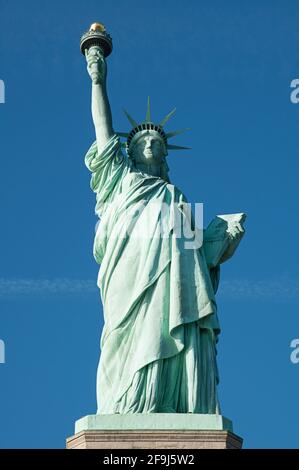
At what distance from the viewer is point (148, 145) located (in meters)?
22.3

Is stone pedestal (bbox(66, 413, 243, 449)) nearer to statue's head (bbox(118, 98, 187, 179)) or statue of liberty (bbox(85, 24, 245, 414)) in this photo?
statue of liberty (bbox(85, 24, 245, 414))

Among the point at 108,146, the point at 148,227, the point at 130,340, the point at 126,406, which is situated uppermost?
the point at 108,146

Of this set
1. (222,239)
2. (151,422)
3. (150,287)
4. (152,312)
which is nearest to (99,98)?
(222,239)

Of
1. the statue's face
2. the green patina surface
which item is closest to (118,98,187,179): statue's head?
the statue's face

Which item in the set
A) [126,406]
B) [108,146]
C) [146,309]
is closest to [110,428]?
[126,406]

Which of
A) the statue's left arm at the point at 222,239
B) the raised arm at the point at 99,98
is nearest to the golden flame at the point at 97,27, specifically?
the raised arm at the point at 99,98

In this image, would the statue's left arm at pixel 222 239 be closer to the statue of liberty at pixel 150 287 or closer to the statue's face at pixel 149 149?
the statue of liberty at pixel 150 287

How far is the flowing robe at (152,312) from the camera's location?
64.4 ft

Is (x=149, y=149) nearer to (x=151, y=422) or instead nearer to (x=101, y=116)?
(x=101, y=116)

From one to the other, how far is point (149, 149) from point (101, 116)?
1.11 meters

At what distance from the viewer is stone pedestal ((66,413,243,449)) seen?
734 inches
